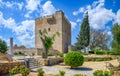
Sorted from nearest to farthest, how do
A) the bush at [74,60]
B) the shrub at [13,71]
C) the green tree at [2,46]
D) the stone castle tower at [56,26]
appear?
the shrub at [13,71]
the bush at [74,60]
the green tree at [2,46]
the stone castle tower at [56,26]

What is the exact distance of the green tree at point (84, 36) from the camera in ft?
134

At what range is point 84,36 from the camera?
41.0 m

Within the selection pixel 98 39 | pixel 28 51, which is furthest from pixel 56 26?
pixel 98 39

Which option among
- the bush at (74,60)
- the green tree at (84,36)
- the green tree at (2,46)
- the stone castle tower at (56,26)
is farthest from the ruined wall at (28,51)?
the bush at (74,60)

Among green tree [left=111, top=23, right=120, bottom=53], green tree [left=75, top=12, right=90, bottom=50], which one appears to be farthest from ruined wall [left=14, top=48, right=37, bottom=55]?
green tree [left=111, top=23, right=120, bottom=53]

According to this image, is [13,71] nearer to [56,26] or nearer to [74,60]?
[74,60]

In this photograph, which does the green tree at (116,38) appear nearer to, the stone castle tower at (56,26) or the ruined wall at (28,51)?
the ruined wall at (28,51)

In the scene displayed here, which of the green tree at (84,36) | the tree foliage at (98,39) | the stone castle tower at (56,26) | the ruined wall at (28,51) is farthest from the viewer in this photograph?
the tree foliage at (98,39)

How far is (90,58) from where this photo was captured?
2758 cm

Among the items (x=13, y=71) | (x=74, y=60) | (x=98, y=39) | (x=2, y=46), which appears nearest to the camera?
(x=13, y=71)

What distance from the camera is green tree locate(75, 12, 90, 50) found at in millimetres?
40731

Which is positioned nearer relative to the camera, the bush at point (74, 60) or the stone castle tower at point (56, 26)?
the bush at point (74, 60)

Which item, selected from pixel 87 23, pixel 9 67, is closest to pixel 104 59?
pixel 87 23

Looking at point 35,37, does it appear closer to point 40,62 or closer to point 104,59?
point 104,59
